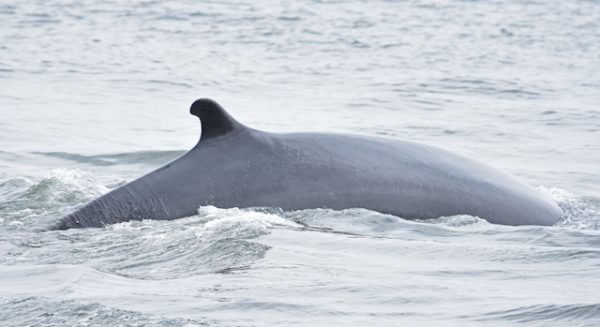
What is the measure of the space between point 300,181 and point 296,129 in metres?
8.21

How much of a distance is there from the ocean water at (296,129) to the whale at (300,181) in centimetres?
10

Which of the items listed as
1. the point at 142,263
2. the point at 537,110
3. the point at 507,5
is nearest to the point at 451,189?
the point at 142,263

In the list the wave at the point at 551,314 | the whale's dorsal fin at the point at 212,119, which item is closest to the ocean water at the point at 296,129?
the wave at the point at 551,314

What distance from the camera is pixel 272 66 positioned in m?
22.2

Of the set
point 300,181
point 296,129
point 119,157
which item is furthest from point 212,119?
point 296,129

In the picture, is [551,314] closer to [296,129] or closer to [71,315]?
[71,315]

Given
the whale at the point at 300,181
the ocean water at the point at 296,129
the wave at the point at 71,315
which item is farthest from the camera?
the whale at the point at 300,181

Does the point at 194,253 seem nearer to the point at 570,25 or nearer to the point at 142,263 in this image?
the point at 142,263

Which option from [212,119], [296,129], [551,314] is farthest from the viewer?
[296,129]

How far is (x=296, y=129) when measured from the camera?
51.4 feet

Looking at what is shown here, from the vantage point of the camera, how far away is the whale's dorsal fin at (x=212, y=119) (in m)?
7.25

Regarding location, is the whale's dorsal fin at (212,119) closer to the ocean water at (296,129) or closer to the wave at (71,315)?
the ocean water at (296,129)

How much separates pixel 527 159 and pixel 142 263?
25.6ft

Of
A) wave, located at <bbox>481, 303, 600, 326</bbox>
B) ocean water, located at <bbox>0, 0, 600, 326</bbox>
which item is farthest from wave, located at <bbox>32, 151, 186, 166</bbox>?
wave, located at <bbox>481, 303, 600, 326</bbox>
